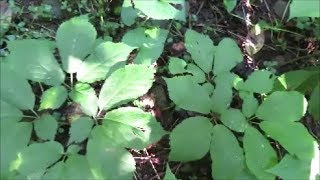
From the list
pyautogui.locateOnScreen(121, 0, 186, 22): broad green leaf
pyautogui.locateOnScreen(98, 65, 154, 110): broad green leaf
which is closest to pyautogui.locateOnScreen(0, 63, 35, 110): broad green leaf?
pyautogui.locateOnScreen(98, 65, 154, 110): broad green leaf

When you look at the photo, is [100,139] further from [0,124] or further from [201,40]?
[201,40]

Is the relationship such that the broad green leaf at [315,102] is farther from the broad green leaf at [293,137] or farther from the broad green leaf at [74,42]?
the broad green leaf at [74,42]

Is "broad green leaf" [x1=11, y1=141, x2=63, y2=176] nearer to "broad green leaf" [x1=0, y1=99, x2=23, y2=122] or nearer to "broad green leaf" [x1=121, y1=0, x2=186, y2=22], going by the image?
"broad green leaf" [x1=0, y1=99, x2=23, y2=122]

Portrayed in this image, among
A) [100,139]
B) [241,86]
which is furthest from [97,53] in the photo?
[241,86]

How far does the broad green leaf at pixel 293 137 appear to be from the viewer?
4.54ft

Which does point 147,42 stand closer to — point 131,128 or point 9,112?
point 131,128

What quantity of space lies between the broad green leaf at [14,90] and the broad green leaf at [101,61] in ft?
0.61

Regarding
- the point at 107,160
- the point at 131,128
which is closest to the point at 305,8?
the point at 131,128

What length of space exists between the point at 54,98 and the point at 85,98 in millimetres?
106

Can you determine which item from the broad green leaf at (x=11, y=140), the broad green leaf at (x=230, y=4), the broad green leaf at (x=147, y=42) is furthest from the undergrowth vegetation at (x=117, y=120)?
the broad green leaf at (x=230, y=4)

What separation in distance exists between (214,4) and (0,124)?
1117mm

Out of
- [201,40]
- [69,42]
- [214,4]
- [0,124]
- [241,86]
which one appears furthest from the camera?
[214,4]

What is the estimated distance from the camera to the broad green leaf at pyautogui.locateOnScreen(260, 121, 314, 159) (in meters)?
1.38

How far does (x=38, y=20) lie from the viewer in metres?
1.75
